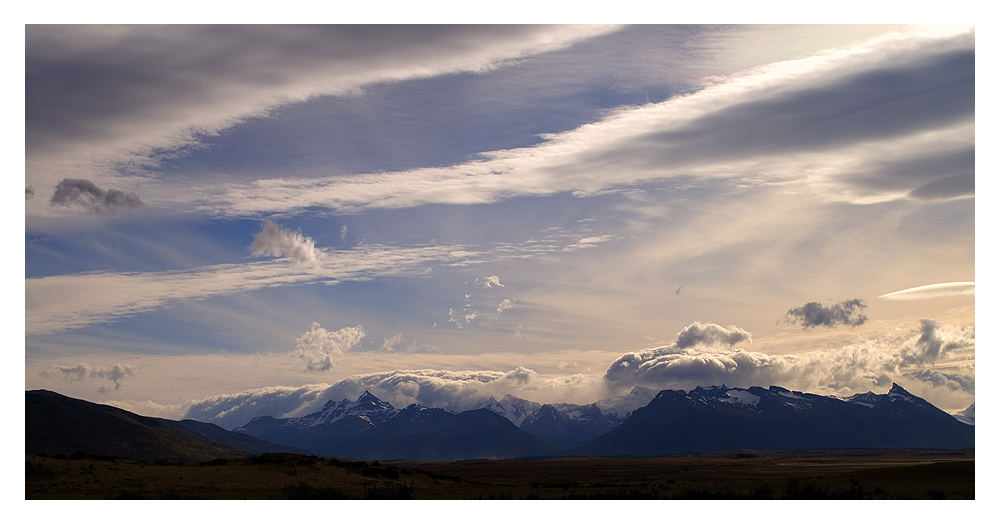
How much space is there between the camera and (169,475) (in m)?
76.8

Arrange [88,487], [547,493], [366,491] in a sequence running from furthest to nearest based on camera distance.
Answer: [547,493], [366,491], [88,487]

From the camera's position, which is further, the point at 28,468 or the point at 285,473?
the point at 285,473

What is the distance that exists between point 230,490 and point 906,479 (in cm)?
6351

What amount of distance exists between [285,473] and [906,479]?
6124cm
